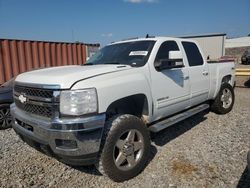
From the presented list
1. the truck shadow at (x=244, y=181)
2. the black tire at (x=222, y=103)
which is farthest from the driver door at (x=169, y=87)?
the black tire at (x=222, y=103)

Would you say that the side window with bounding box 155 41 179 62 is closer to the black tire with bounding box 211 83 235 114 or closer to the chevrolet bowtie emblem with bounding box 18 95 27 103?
the chevrolet bowtie emblem with bounding box 18 95 27 103

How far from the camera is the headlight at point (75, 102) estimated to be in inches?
112

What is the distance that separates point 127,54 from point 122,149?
1.68 metres

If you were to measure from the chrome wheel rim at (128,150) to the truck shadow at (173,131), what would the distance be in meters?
1.18

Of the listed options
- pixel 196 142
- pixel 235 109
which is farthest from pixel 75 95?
pixel 235 109

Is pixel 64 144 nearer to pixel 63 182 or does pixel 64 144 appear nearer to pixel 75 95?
pixel 75 95

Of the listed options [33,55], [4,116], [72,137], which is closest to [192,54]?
[72,137]

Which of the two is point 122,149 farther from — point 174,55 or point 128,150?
point 174,55

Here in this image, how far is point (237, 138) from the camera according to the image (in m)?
4.83

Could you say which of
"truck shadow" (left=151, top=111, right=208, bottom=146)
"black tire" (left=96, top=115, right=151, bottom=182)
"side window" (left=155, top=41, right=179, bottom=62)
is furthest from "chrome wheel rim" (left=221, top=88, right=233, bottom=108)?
"black tire" (left=96, top=115, right=151, bottom=182)

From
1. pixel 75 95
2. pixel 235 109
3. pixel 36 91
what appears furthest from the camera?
pixel 235 109

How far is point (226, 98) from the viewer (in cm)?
652

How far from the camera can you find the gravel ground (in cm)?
339

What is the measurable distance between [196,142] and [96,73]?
2514 millimetres
